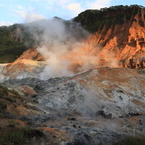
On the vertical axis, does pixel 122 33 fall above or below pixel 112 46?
above

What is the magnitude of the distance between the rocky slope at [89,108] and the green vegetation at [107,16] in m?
15.5

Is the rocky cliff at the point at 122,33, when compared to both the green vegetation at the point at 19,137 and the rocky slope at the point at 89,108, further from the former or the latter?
the green vegetation at the point at 19,137

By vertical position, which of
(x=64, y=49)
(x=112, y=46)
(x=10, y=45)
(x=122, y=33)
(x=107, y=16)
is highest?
(x=107, y=16)

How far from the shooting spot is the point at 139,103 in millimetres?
15562

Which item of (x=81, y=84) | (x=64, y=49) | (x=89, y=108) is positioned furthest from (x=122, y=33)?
(x=89, y=108)

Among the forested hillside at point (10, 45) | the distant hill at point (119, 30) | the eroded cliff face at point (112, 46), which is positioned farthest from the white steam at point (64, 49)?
the forested hillside at point (10, 45)

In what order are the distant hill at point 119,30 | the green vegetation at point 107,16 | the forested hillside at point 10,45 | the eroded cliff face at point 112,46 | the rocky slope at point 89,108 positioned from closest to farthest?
the rocky slope at point 89,108 → the eroded cliff face at point 112,46 → the distant hill at point 119,30 → the green vegetation at point 107,16 → the forested hillside at point 10,45

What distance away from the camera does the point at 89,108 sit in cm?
1335

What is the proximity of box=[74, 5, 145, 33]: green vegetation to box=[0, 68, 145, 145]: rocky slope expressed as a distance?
50.8 feet

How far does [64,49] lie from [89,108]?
21.9m

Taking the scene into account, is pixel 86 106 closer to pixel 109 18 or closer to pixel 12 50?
pixel 109 18

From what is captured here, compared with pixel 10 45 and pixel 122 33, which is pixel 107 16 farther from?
pixel 10 45

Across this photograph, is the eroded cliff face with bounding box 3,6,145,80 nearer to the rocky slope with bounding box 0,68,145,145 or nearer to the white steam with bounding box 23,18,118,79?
the white steam with bounding box 23,18,118,79

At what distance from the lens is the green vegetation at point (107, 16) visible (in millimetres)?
33078
